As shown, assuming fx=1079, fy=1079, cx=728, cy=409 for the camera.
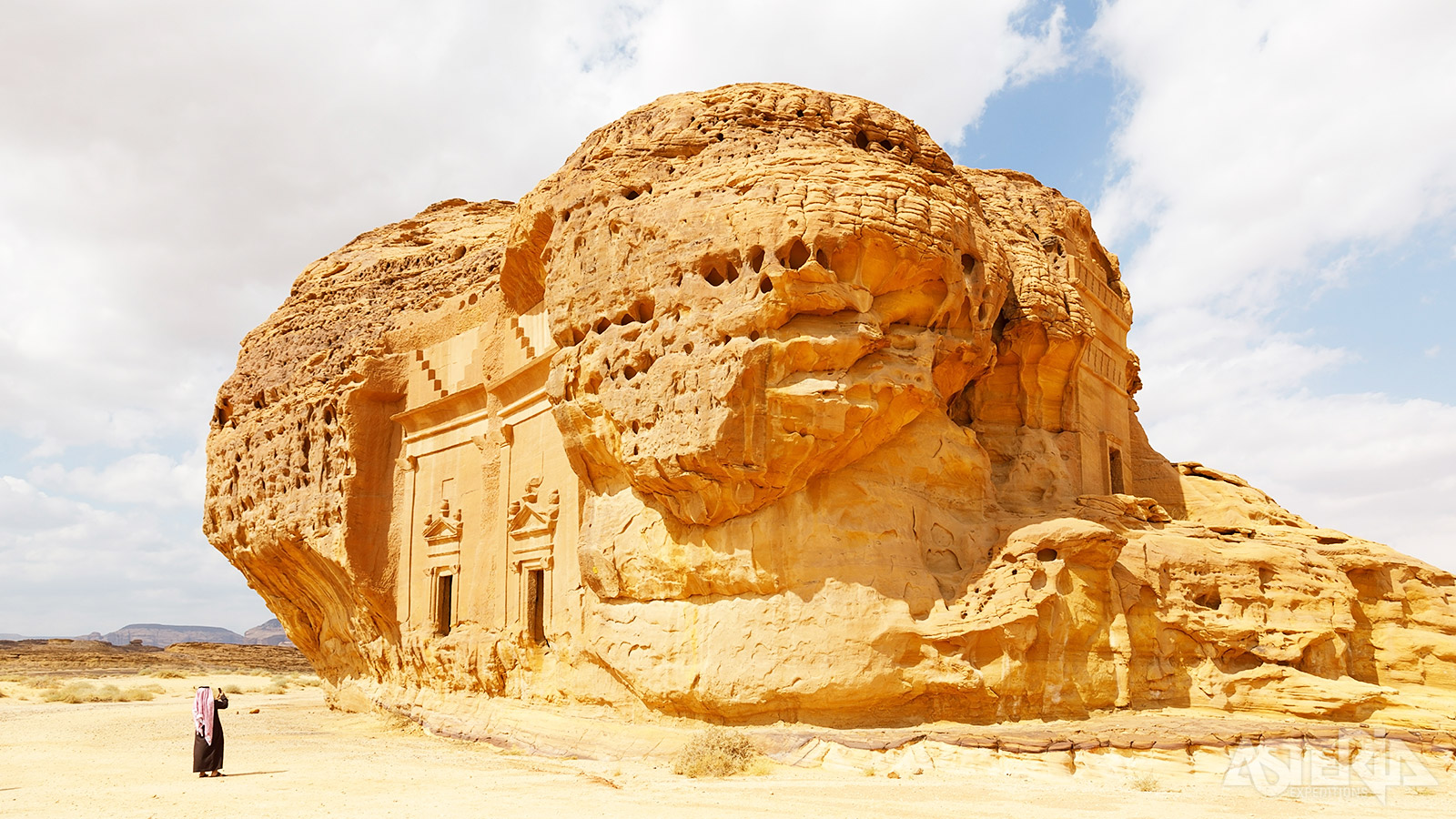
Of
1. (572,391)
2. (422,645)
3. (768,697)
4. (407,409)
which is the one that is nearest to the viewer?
(768,697)

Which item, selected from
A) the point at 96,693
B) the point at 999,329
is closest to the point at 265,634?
the point at 96,693

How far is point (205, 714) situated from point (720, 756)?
6.18 m

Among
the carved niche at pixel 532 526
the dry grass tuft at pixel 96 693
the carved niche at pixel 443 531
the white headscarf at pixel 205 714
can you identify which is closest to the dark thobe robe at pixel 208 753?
the white headscarf at pixel 205 714

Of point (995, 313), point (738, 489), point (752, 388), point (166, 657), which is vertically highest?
point (995, 313)

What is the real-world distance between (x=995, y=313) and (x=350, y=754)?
10687mm

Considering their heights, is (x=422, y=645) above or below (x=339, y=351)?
below

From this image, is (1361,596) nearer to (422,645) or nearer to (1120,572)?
(1120,572)

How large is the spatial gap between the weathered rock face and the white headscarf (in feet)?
13.8

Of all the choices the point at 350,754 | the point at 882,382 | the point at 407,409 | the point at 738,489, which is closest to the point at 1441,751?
the point at 882,382

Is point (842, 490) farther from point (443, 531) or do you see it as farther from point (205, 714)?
point (443, 531)

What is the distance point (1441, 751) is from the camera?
10742 millimetres

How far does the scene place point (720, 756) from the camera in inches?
444

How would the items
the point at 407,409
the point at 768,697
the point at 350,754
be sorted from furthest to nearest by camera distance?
the point at 407,409 < the point at 350,754 < the point at 768,697

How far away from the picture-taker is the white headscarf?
Result: 12.6m
